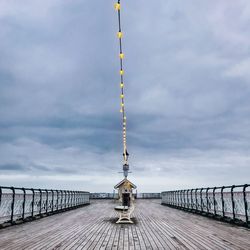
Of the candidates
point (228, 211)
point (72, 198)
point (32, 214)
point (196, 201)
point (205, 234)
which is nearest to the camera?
point (205, 234)

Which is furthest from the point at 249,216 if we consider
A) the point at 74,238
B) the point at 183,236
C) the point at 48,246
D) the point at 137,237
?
the point at 48,246

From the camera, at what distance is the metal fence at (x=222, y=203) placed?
11.9 metres

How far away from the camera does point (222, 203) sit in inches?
559

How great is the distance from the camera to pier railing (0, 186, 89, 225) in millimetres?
12255

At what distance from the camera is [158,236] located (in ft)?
30.5

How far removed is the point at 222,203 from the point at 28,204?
30.1 ft

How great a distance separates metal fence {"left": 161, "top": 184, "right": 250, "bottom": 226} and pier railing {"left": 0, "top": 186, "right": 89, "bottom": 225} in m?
8.97

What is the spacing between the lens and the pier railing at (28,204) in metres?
12.3

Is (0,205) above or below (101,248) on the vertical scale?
above

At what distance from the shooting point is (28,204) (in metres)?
14.9

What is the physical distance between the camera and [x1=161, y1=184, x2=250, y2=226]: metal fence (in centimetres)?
1192

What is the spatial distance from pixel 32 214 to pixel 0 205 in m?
3.85

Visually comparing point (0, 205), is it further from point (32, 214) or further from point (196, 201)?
point (196, 201)

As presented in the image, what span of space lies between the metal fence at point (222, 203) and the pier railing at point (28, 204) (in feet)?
29.4
